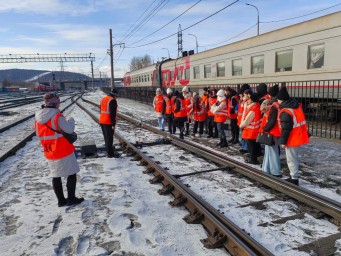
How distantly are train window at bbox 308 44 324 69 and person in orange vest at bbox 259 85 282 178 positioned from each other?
497 centimetres

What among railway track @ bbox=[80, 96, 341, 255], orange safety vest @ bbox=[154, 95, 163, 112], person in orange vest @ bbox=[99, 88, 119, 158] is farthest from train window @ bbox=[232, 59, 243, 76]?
railway track @ bbox=[80, 96, 341, 255]

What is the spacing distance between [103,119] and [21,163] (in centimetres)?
226

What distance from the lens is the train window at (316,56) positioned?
32.1 feet

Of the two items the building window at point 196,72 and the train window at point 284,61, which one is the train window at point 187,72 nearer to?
the building window at point 196,72

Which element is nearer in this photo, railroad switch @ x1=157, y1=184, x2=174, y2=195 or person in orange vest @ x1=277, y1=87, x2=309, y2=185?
person in orange vest @ x1=277, y1=87, x2=309, y2=185

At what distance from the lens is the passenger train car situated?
9.38m

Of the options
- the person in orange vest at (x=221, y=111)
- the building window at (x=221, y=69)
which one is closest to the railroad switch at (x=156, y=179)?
the person in orange vest at (x=221, y=111)

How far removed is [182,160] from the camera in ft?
24.6

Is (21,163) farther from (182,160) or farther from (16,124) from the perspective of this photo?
(16,124)

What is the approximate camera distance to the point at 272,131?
223 inches

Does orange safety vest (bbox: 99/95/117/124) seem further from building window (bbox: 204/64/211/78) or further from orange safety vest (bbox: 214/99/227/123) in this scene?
building window (bbox: 204/64/211/78)

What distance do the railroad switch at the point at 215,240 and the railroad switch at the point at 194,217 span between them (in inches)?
16.8

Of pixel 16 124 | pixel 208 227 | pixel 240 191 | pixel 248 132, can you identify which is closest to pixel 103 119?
pixel 248 132

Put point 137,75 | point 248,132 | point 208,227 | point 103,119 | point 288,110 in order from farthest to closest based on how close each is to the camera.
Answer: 1. point 137,75
2. point 103,119
3. point 248,132
4. point 288,110
5. point 208,227
